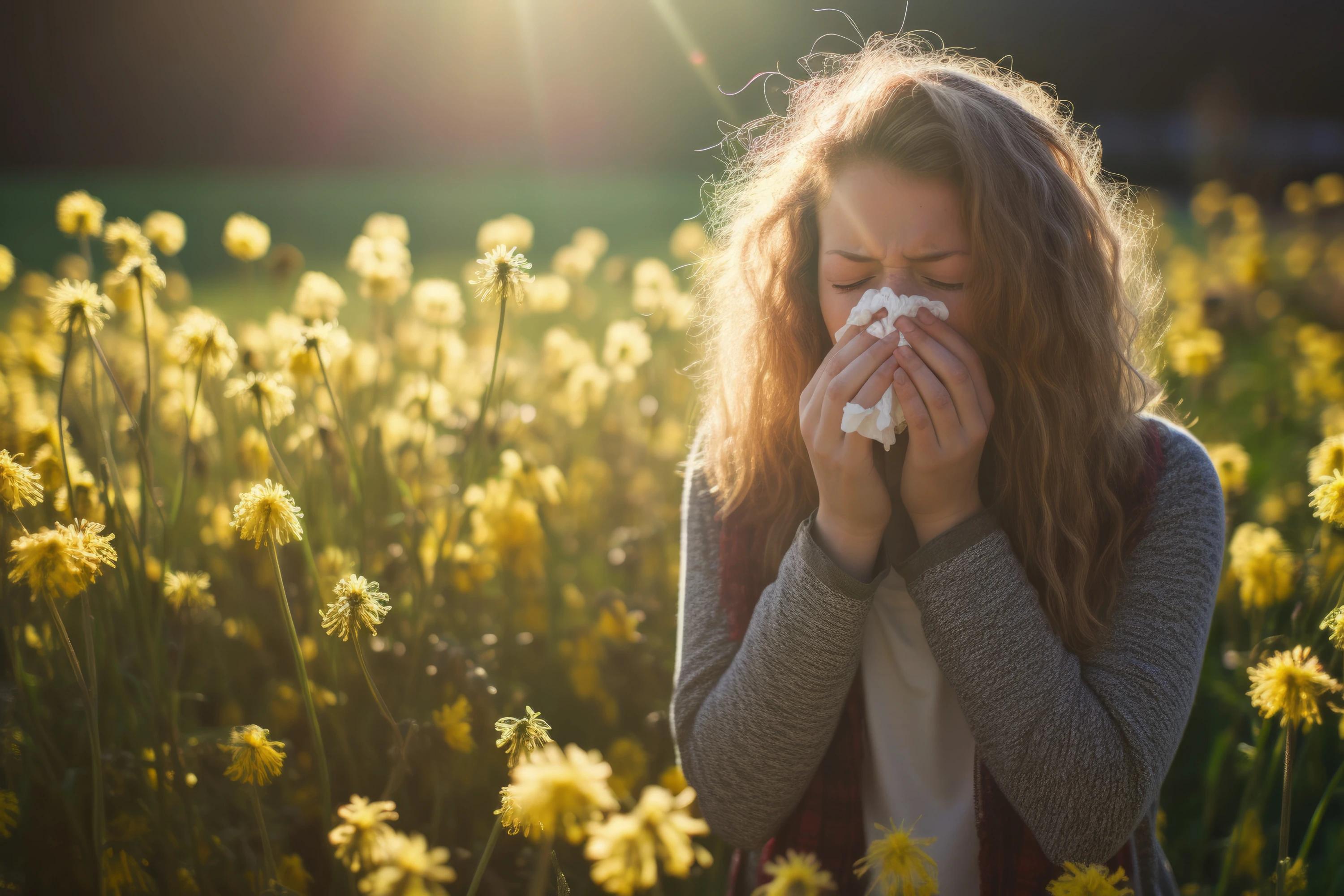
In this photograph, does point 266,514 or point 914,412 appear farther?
point 914,412

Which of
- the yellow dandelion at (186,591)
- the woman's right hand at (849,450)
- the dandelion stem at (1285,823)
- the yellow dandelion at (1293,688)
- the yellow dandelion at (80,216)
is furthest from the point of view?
the yellow dandelion at (80,216)

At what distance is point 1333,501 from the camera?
1380 mm

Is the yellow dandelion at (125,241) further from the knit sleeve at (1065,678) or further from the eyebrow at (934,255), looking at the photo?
the knit sleeve at (1065,678)

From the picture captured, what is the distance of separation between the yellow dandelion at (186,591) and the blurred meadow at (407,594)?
0.01 meters

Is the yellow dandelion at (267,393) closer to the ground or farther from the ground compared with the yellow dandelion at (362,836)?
farther from the ground

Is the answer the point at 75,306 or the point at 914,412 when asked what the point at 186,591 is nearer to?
the point at 75,306

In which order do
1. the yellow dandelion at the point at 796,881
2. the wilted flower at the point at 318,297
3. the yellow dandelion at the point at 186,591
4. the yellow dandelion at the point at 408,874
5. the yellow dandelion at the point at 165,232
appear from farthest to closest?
the wilted flower at the point at 318,297
the yellow dandelion at the point at 165,232
the yellow dandelion at the point at 186,591
the yellow dandelion at the point at 796,881
the yellow dandelion at the point at 408,874

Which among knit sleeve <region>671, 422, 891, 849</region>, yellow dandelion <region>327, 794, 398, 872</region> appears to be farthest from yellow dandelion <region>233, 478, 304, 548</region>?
knit sleeve <region>671, 422, 891, 849</region>

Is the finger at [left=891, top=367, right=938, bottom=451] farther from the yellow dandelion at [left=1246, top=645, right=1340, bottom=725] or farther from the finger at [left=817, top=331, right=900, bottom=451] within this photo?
the yellow dandelion at [left=1246, top=645, right=1340, bottom=725]

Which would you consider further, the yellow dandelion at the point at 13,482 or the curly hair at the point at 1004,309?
the curly hair at the point at 1004,309

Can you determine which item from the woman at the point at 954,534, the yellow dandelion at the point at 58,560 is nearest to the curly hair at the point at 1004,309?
the woman at the point at 954,534

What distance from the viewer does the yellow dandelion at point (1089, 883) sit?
1054 mm

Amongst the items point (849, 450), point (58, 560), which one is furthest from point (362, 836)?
point (849, 450)

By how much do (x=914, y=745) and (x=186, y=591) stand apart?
4.65ft
